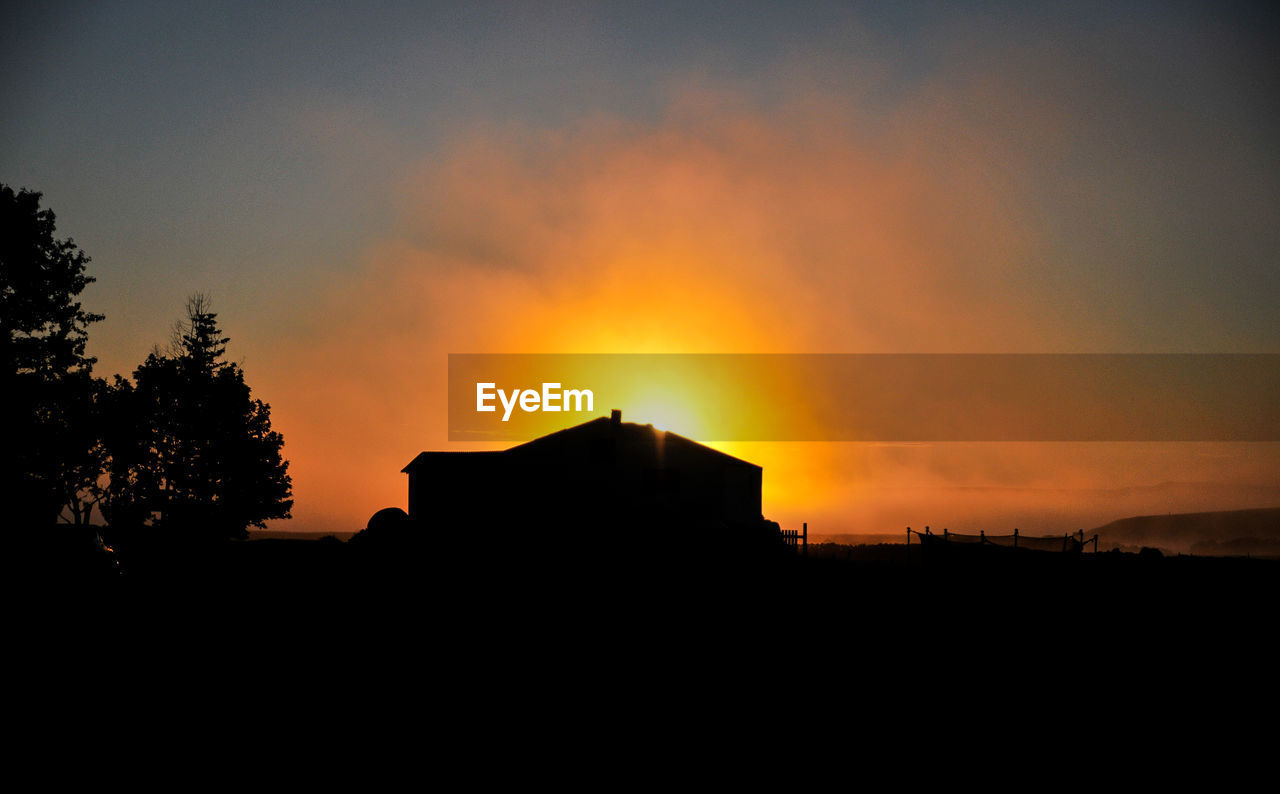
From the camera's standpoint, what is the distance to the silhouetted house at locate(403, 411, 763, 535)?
140 feet

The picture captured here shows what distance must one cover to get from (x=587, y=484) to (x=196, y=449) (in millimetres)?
26447

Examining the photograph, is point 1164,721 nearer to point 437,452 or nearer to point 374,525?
point 374,525

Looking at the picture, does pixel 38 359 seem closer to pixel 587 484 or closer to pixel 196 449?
pixel 196 449

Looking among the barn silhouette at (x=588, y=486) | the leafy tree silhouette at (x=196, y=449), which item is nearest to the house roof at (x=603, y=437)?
the barn silhouette at (x=588, y=486)

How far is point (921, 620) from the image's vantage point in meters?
19.8

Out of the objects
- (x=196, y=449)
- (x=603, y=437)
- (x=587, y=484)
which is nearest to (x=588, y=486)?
(x=587, y=484)

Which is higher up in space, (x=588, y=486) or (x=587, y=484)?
(x=587, y=484)

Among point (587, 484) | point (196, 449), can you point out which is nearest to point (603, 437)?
point (587, 484)

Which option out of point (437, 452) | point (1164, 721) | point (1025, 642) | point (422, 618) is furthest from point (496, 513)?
point (1164, 721)

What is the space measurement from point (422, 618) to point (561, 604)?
11.1 feet

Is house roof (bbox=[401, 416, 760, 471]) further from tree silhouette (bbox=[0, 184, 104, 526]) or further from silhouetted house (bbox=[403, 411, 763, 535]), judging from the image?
tree silhouette (bbox=[0, 184, 104, 526])

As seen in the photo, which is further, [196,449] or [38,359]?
[196,449]

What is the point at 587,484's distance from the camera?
42.7 m

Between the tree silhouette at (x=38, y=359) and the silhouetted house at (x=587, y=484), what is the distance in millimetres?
17271
